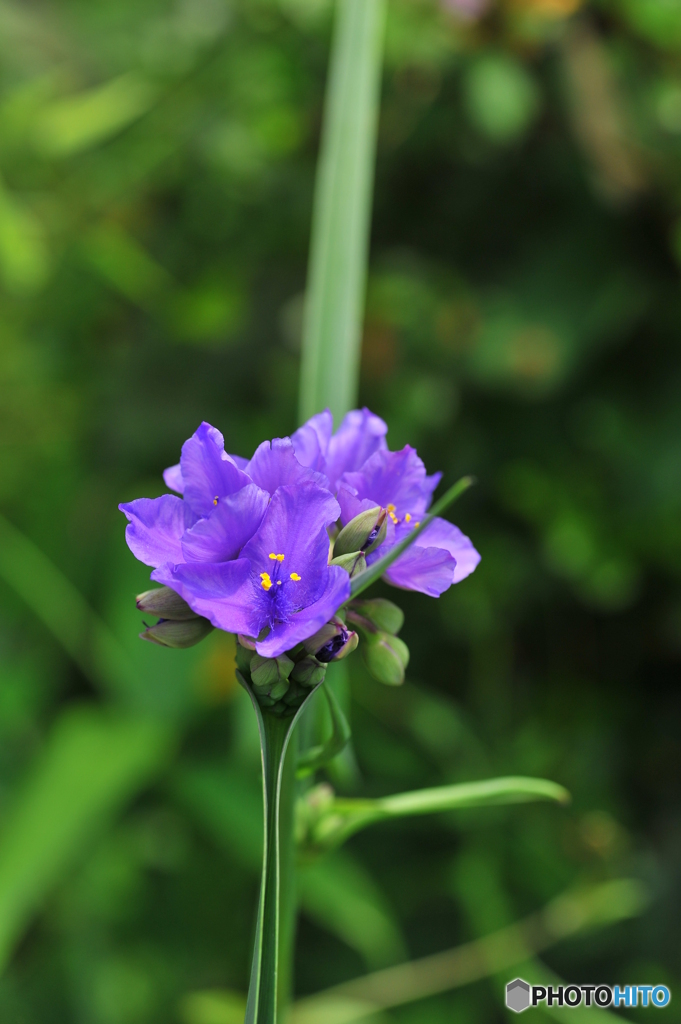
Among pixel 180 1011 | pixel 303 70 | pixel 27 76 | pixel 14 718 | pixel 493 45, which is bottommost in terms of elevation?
pixel 180 1011

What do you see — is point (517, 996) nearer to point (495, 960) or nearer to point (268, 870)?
point (495, 960)

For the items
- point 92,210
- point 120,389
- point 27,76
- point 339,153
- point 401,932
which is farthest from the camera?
point 27,76

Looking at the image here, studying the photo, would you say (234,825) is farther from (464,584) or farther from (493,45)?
(493,45)

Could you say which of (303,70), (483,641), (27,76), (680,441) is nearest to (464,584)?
(483,641)

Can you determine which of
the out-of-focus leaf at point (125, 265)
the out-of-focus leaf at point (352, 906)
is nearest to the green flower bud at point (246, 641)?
the out-of-focus leaf at point (352, 906)

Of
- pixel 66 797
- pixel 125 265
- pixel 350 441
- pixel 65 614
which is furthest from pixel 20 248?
pixel 350 441

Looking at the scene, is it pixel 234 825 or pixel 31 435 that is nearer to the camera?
pixel 234 825
